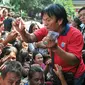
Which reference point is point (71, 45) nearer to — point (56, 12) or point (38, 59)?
point (56, 12)

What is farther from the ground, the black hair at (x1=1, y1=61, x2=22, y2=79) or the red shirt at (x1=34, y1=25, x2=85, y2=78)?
the red shirt at (x1=34, y1=25, x2=85, y2=78)

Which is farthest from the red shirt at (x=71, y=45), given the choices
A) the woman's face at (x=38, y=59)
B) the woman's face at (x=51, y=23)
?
the woman's face at (x=38, y=59)

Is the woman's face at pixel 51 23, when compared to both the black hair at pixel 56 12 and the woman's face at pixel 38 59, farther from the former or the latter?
the woman's face at pixel 38 59

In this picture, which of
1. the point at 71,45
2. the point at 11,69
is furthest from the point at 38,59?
the point at 71,45

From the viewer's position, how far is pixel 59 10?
249 cm

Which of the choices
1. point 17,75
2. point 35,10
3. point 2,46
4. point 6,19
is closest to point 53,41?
point 17,75

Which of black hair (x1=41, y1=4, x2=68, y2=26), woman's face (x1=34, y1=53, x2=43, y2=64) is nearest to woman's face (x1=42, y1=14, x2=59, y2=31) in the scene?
black hair (x1=41, y1=4, x2=68, y2=26)

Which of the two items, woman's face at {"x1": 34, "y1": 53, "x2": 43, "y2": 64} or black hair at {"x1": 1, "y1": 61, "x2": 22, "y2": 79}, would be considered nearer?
black hair at {"x1": 1, "y1": 61, "x2": 22, "y2": 79}

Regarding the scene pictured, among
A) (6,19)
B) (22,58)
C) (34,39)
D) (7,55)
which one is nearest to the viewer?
(34,39)

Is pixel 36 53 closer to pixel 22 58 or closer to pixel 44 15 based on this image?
pixel 22 58

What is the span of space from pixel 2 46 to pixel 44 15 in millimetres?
1041

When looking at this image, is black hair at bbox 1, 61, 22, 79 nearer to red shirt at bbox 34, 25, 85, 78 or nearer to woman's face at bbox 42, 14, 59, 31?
red shirt at bbox 34, 25, 85, 78

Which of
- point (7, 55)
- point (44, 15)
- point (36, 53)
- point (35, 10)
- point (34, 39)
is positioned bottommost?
point (35, 10)

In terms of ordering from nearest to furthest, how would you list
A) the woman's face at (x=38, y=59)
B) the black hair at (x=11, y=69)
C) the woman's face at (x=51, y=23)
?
→ the woman's face at (x=51, y=23)
the black hair at (x=11, y=69)
the woman's face at (x=38, y=59)
